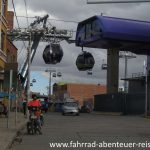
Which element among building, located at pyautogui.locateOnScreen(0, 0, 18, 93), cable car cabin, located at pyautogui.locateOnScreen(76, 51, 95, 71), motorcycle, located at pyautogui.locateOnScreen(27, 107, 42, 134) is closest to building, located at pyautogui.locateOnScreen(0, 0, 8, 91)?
building, located at pyautogui.locateOnScreen(0, 0, 18, 93)

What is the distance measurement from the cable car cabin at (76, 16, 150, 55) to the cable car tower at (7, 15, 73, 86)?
22.8 metres

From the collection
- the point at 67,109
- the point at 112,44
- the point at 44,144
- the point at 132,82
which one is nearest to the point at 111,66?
the point at 132,82

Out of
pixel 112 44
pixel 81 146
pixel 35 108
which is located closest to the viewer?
pixel 81 146

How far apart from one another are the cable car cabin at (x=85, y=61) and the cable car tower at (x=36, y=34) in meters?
19.6

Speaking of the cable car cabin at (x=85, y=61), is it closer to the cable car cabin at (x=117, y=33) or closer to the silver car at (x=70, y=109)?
the cable car cabin at (x=117, y=33)

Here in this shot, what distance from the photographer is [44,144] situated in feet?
65.9

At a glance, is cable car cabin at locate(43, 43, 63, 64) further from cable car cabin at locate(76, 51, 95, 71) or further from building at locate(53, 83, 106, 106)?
building at locate(53, 83, 106, 106)

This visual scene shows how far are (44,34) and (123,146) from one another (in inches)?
1640

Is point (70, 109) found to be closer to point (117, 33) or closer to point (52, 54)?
point (52, 54)

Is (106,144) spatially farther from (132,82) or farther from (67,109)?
(132,82)

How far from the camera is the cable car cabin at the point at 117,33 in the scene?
2734 cm

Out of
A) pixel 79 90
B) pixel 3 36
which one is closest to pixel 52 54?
pixel 3 36

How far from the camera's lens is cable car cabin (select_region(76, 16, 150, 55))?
27.3 metres

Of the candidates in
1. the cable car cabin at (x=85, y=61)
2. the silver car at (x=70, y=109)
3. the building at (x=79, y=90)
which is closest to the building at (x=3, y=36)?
the silver car at (x=70, y=109)
